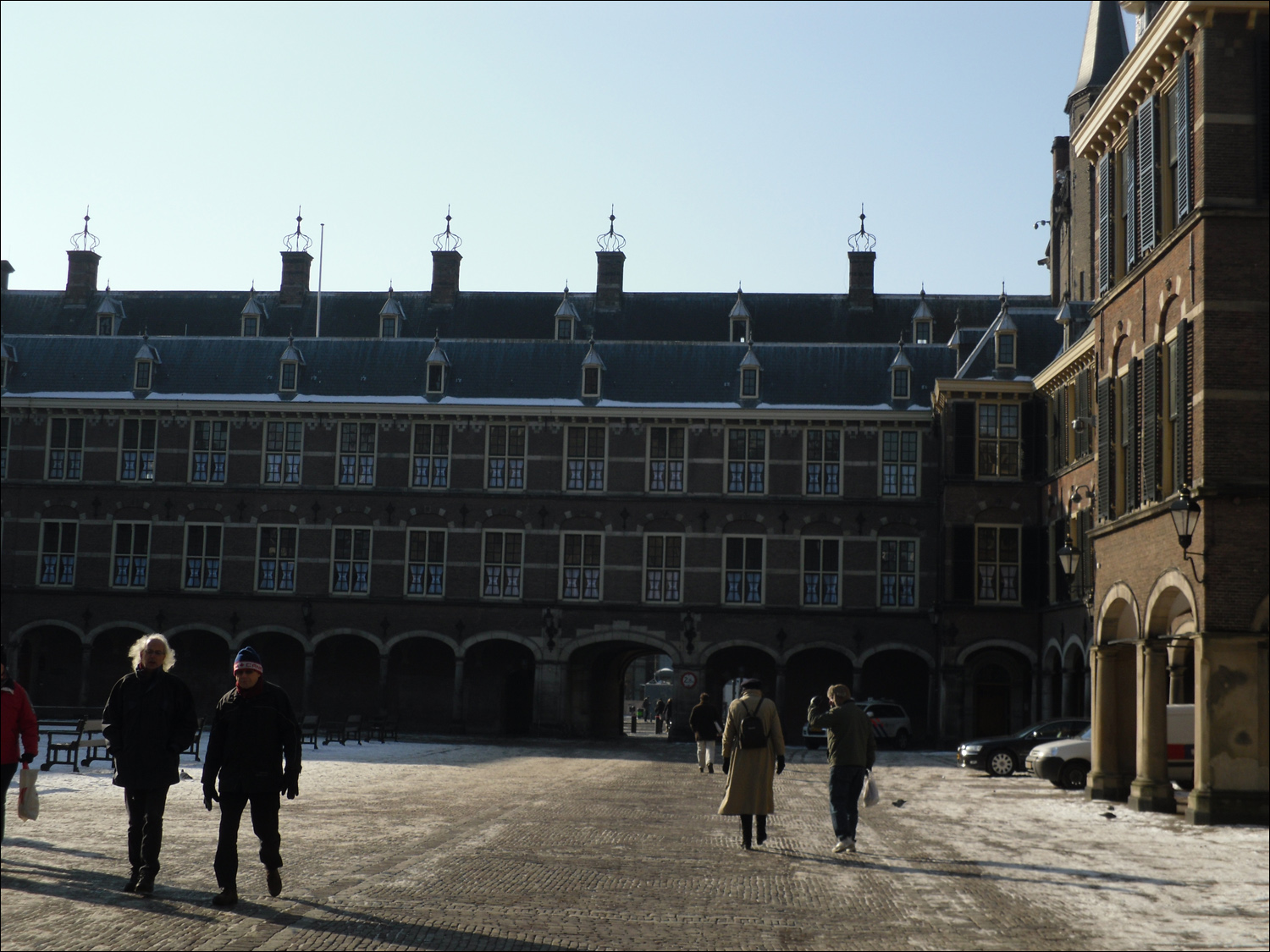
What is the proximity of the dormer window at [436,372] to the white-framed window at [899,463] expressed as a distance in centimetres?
1338

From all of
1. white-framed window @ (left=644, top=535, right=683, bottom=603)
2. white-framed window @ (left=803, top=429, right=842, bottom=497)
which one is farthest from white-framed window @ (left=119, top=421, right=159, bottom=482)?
white-framed window @ (left=803, top=429, right=842, bottom=497)

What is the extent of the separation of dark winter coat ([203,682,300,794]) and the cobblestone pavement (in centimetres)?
79

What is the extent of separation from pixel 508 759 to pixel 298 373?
2019cm

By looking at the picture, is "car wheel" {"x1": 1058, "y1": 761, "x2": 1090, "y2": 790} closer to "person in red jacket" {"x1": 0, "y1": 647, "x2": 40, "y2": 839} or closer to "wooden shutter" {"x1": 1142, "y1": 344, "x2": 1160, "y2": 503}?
"wooden shutter" {"x1": 1142, "y1": 344, "x2": 1160, "y2": 503}

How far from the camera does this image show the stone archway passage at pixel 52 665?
47156mm

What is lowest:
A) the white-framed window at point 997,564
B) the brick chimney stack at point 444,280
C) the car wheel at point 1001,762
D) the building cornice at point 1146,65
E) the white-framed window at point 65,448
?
the car wheel at point 1001,762

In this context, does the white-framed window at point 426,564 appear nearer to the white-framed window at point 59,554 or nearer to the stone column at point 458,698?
the stone column at point 458,698

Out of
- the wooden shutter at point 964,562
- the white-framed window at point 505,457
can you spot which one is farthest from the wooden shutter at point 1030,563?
the white-framed window at point 505,457

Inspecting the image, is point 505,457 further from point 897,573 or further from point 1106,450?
point 1106,450

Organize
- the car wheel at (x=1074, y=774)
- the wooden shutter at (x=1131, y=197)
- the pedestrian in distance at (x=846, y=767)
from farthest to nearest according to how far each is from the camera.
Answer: the car wheel at (x=1074, y=774) → the wooden shutter at (x=1131, y=197) → the pedestrian in distance at (x=846, y=767)

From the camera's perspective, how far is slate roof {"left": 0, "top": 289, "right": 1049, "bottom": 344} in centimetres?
5281

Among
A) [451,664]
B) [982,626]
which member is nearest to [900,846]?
[982,626]

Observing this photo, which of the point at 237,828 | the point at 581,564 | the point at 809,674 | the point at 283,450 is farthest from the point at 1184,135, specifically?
the point at 283,450

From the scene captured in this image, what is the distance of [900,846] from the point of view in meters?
15.0
